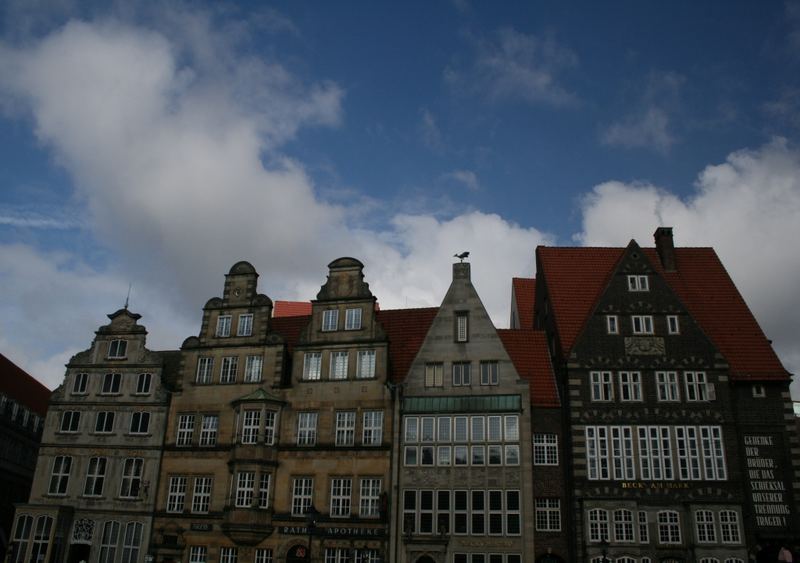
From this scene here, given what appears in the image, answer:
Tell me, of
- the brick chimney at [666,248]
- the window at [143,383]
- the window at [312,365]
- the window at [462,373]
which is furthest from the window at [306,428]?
the brick chimney at [666,248]

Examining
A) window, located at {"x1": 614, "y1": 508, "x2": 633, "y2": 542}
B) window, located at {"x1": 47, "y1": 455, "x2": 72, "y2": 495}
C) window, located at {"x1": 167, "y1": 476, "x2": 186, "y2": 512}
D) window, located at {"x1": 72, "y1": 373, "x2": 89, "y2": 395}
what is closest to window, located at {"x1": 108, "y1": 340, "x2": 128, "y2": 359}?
window, located at {"x1": 72, "y1": 373, "x2": 89, "y2": 395}

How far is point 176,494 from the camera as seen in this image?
3850 cm

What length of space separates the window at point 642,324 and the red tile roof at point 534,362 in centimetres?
468

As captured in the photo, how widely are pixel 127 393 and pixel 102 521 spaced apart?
656cm

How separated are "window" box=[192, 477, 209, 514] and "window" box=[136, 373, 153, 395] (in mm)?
5798

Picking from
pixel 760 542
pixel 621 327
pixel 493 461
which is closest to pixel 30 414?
pixel 493 461

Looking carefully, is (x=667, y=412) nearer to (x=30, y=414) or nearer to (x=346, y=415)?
(x=346, y=415)

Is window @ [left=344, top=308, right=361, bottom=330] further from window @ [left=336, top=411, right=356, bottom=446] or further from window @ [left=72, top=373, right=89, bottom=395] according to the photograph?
window @ [left=72, top=373, right=89, bottom=395]

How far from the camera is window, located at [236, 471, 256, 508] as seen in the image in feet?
121

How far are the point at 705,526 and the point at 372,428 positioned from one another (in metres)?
15.7

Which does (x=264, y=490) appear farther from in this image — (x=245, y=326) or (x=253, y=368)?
(x=245, y=326)

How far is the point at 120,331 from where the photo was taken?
42.3m

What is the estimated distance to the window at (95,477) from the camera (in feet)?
129

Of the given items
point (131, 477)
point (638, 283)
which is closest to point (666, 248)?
point (638, 283)
